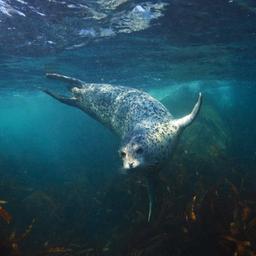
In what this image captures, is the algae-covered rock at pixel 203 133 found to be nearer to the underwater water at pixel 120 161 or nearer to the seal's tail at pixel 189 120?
the underwater water at pixel 120 161

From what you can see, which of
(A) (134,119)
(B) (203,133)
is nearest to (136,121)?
(A) (134,119)

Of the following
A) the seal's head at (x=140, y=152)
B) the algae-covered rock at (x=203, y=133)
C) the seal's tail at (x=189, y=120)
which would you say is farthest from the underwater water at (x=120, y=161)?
the seal's tail at (x=189, y=120)

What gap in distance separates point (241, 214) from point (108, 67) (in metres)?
13.6

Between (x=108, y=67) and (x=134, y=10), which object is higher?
(x=134, y=10)

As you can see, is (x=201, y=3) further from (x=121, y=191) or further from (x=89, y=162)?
(x=89, y=162)

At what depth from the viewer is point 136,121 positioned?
7129mm

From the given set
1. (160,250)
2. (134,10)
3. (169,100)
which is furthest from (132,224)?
(169,100)

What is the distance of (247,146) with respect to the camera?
715 inches

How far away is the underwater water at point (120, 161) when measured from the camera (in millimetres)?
6699

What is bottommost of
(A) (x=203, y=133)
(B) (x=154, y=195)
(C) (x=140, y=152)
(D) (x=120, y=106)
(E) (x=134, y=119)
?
(A) (x=203, y=133)

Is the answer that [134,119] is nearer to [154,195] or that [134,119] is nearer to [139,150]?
[154,195]

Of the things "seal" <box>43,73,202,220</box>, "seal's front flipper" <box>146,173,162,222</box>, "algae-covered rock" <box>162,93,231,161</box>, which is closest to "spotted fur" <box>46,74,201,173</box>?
"seal" <box>43,73,202,220</box>

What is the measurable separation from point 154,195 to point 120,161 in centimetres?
114

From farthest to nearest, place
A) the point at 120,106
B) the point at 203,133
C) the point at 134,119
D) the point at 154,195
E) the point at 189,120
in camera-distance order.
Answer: the point at 203,133, the point at 120,106, the point at 134,119, the point at 189,120, the point at 154,195
